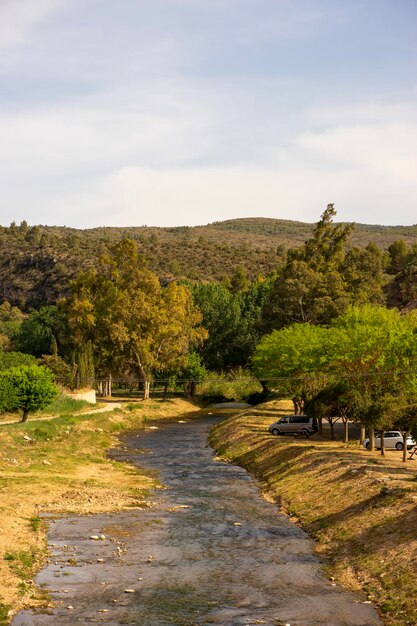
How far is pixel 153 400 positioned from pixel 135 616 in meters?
82.9

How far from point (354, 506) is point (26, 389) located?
141 feet

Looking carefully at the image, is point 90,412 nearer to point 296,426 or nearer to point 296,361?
point 296,361

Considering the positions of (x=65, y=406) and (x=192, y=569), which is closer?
(x=192, y=569)

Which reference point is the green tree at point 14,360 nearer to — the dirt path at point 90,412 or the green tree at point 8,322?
the dirt path at point 90,412

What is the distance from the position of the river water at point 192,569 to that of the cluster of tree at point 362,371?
395 inches

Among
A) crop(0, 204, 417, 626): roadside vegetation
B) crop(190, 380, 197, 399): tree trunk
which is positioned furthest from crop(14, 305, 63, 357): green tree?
crop(190, 380, 197, 399): tree trunk

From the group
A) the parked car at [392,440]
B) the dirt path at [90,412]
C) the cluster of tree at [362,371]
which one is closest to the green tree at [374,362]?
the cluster of tree at [362,371]

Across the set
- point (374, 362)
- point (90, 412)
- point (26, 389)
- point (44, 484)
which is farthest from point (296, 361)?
point (90, 412)

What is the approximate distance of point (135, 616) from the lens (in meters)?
26.3

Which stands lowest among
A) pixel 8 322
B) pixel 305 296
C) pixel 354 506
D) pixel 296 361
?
pixel 354 506

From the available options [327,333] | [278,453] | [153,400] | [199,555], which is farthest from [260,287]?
[199,555]

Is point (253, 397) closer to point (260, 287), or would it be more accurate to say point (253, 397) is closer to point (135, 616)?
point (260, 287)

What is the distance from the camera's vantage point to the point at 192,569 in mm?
32250

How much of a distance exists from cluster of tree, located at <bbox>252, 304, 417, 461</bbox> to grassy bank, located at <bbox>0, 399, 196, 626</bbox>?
628 inches
